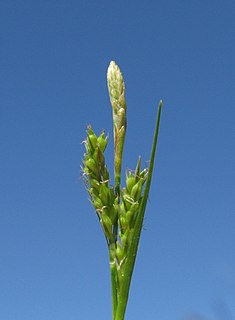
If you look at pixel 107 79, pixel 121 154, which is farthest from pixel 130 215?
pixel 107 79

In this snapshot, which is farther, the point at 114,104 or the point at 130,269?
the point at 114,104

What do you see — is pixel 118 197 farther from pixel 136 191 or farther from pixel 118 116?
pixel 118 116

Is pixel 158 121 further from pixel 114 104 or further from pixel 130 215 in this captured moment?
pixel 130 215

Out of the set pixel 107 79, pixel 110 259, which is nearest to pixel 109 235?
pixel 110 259

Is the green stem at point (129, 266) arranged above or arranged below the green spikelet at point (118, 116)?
below

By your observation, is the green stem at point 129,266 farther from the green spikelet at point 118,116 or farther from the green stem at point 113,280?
the green spikelet at point 118,116

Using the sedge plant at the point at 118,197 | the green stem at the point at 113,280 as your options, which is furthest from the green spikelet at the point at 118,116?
the green stem at the point at 113,280

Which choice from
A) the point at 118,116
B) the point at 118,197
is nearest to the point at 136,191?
the point at 118,197

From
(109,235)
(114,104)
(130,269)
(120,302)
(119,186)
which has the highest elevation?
(114,104)

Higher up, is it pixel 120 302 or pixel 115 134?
pixel 115 134
